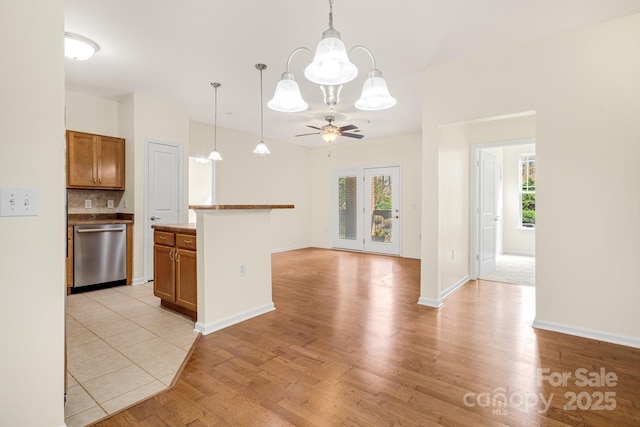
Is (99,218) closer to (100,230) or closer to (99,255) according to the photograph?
(100,230)

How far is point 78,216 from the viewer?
4633 mm

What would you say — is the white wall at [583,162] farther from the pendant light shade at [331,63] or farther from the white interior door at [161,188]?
the white interior door at [161,188]

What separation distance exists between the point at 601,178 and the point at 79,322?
5053 millimetres

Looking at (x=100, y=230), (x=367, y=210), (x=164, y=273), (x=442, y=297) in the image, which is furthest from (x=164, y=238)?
(x=367, y=210)

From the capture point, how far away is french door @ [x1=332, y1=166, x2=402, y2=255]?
24.5ft

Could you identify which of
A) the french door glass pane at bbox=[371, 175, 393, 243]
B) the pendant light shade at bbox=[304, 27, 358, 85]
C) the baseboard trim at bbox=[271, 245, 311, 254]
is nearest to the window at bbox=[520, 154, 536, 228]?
the french door glass pane at bbox=[371, 175, 393, 243]

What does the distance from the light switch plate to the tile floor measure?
118cm

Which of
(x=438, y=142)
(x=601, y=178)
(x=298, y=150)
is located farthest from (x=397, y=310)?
(x=298, y=150)

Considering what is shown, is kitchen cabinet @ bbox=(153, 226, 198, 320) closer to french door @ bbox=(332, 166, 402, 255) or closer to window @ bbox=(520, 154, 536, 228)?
french door @ bbox=(332, 166, 402, 255)

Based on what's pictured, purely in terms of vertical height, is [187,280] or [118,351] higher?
[187,280]

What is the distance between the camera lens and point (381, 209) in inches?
303

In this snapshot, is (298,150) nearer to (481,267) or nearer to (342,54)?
(481,267)

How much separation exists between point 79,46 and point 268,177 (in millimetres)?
4680

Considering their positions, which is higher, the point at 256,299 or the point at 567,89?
the point at 567,89
